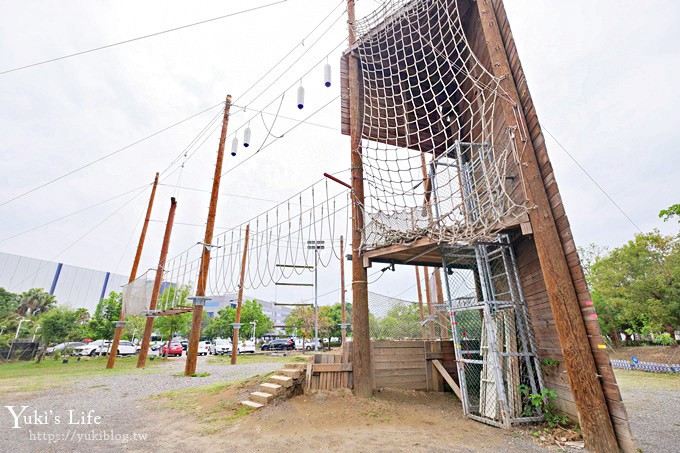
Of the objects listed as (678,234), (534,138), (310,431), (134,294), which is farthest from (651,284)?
(134,294)

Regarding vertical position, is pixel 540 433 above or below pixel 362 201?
below

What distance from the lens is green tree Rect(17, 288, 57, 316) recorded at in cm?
2853

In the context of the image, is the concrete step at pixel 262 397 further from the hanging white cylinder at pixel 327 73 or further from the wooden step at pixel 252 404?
the hanging white cylinder at pixel 327 73

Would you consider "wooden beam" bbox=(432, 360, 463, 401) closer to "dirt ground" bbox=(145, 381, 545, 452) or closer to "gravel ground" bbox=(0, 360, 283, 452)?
"dirt ground" bbox=(145, 381, 545, 452)

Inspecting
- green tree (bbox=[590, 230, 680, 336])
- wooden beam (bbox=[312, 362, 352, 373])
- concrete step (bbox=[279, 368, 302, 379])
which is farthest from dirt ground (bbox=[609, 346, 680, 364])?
concrete step (bbox=[279, 368, 302, 379])

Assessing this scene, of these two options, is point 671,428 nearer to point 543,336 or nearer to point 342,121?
point 543,336

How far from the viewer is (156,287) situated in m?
14.2

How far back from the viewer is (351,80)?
8016 mm

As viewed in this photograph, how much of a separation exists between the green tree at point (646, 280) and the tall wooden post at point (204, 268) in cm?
2241

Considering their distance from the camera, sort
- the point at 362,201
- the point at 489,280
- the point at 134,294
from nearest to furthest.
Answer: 1. the point at 489,280
2. the point at 362,201
3. the point at 134,294

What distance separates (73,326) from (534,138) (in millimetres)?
27933

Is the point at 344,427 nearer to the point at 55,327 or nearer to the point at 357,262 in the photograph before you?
the point at 357,262

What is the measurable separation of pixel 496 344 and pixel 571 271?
5.52ft

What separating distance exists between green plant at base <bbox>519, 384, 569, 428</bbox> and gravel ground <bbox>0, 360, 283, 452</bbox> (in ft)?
18.1
